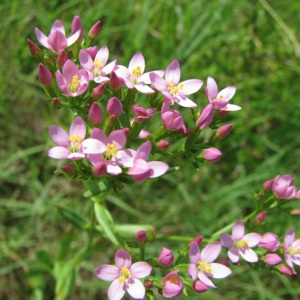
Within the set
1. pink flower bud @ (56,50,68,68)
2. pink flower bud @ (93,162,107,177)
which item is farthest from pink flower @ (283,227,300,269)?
pink flower bud @ (56,50,68,68)

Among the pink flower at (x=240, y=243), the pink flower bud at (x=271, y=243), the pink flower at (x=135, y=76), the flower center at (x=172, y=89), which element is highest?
the flower center at (x=172, y=89)

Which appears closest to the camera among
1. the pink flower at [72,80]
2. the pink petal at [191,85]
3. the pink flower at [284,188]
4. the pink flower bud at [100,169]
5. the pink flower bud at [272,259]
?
the pink flower bud at [100,169]

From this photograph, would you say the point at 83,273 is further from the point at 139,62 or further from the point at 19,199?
the point at 139,62

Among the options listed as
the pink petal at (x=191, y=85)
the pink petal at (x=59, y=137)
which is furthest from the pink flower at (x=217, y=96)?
the pink petal at (x=59, y=137)

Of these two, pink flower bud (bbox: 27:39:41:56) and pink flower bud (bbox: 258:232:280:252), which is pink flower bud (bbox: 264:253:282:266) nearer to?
pink flower bud (bbox: 258:232:280:252)

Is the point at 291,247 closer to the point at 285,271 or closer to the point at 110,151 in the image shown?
the point at 285,271

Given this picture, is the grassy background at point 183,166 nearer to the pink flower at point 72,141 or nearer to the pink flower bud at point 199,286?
the pink flower bud at point 199,286

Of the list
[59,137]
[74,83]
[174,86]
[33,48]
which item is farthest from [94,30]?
[59,137]
